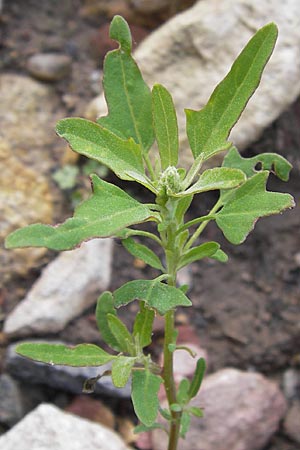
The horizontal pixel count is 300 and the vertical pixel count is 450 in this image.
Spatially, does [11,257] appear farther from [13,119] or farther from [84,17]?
[84,17]

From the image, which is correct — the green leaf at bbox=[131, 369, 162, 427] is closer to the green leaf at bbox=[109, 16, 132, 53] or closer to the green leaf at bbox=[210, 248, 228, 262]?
the green leaf at bbox=[210, 248, 228, 262]

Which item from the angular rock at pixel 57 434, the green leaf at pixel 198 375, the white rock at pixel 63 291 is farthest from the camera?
the white rock at pixel 63 291

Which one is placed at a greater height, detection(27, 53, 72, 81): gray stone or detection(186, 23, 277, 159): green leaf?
detection(186, 23, 277, 159): green leaf

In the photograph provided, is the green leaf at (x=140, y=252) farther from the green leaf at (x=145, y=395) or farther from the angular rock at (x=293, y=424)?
the angular rock at (x=293, y=424)

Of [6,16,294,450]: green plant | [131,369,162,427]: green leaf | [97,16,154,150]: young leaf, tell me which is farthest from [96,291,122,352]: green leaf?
[97,16,154,150]: young leaf

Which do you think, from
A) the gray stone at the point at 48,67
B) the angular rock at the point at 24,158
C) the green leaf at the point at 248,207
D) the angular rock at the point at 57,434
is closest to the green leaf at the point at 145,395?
the green leaf at the point at 248,207

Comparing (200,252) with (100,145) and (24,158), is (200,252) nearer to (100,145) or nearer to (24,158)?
(100,145)
